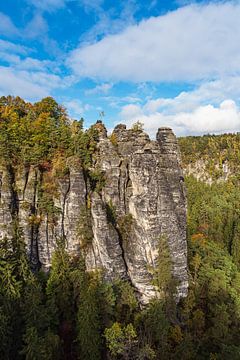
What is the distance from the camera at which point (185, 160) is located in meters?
132

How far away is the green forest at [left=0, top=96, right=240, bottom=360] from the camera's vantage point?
2436 centimetres

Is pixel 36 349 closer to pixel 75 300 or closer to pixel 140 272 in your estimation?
pixel 75 300

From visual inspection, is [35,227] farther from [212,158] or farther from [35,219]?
[212,158]

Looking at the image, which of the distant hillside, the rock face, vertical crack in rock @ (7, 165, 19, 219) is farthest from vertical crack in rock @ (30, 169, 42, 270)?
the distant hillside

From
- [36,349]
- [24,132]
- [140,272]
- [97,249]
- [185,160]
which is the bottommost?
[36,349]

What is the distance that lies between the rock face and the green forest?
1036 mm

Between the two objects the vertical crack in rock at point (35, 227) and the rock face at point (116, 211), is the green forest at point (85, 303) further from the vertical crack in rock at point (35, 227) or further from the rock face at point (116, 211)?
the rock face at point (116, 211)

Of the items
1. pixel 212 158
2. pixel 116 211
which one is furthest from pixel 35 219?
pixel 212 158

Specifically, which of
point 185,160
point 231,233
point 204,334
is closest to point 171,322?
point 204,334

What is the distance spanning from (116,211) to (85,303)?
1196 cm

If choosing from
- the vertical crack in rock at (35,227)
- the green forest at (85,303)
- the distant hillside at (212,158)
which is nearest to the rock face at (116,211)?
the vertical crack in rock at (35,227)

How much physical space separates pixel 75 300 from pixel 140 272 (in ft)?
25.8

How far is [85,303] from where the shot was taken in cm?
2439

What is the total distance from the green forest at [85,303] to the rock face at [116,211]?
1.04 meters
